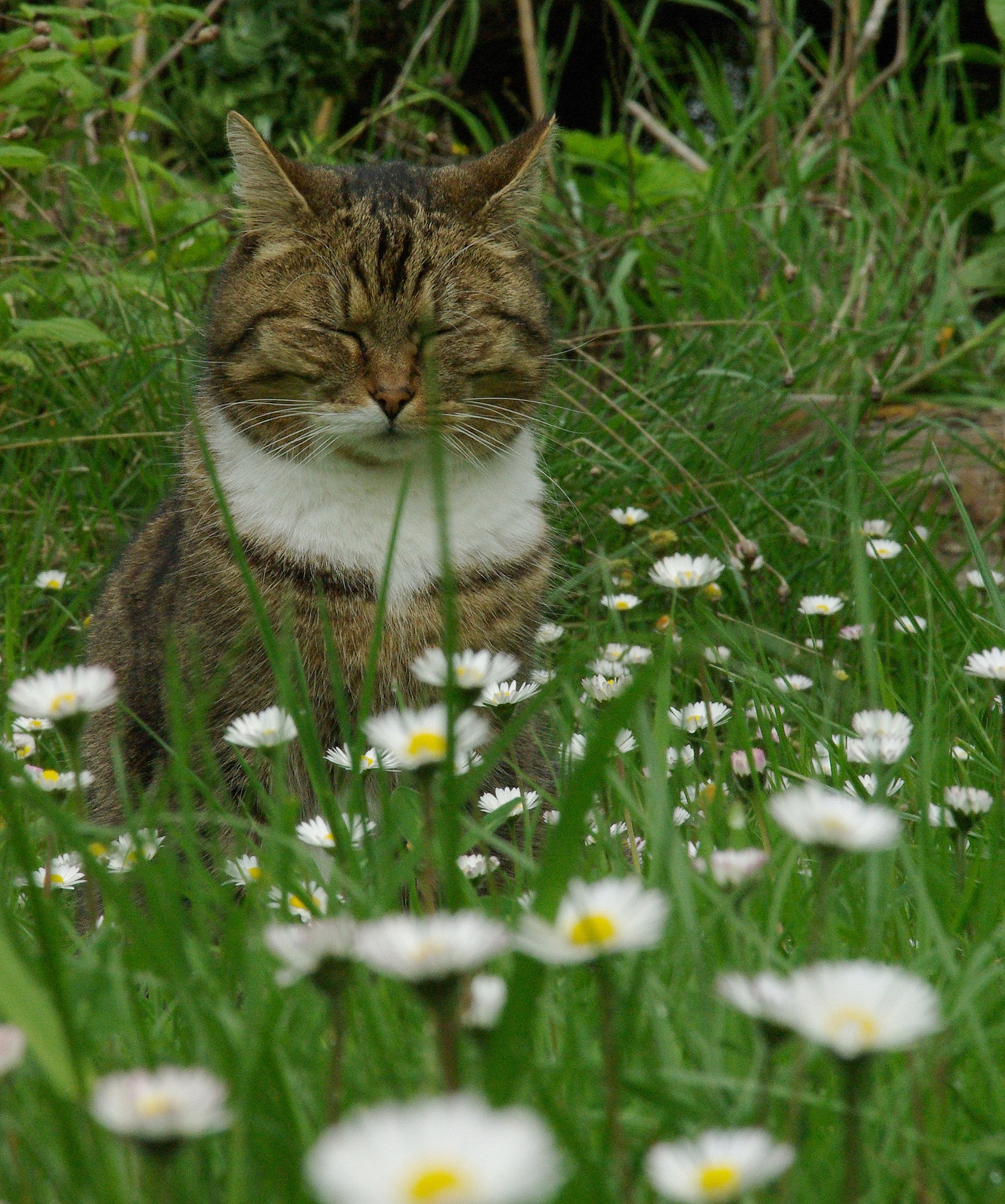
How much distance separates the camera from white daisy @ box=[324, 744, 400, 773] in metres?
1.45

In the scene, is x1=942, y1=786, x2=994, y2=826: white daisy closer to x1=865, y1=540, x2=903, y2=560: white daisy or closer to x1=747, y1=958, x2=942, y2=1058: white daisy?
x1=747, y1=958, x2=942, y2=1058: white daisy

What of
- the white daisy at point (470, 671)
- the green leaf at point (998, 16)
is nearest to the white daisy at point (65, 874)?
the white daisy at point (470, 671)

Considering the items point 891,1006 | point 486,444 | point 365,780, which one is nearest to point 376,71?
point 486,444

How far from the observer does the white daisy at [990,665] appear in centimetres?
159

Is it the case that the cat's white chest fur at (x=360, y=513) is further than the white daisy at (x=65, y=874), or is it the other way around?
the cat's white chest fur at (x=360, y=513)

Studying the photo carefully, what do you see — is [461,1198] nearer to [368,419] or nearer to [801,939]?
[801,939]

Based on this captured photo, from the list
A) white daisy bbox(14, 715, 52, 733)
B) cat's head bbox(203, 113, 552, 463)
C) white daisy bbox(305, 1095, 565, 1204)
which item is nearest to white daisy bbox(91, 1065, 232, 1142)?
white daisy bbox(305, 1095, 565, 1204)

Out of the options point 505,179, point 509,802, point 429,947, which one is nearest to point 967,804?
point 509,802

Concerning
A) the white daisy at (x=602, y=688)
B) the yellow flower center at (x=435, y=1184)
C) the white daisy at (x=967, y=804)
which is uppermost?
the yellow flower center at (x=435, y=1184)

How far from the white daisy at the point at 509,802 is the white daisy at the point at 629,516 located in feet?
3.48

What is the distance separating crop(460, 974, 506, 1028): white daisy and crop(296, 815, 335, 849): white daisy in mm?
420

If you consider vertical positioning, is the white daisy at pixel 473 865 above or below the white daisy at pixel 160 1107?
below

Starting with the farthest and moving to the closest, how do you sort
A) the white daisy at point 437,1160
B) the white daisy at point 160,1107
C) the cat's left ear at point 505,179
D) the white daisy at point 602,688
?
1. the cat's left ear at point 505,179
2. the white daisy at point 602,688
3. the white daisy at point 160,1107
4. the white daisy at point 437,1160

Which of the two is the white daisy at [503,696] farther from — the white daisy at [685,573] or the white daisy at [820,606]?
the white daisy at [820,606]
